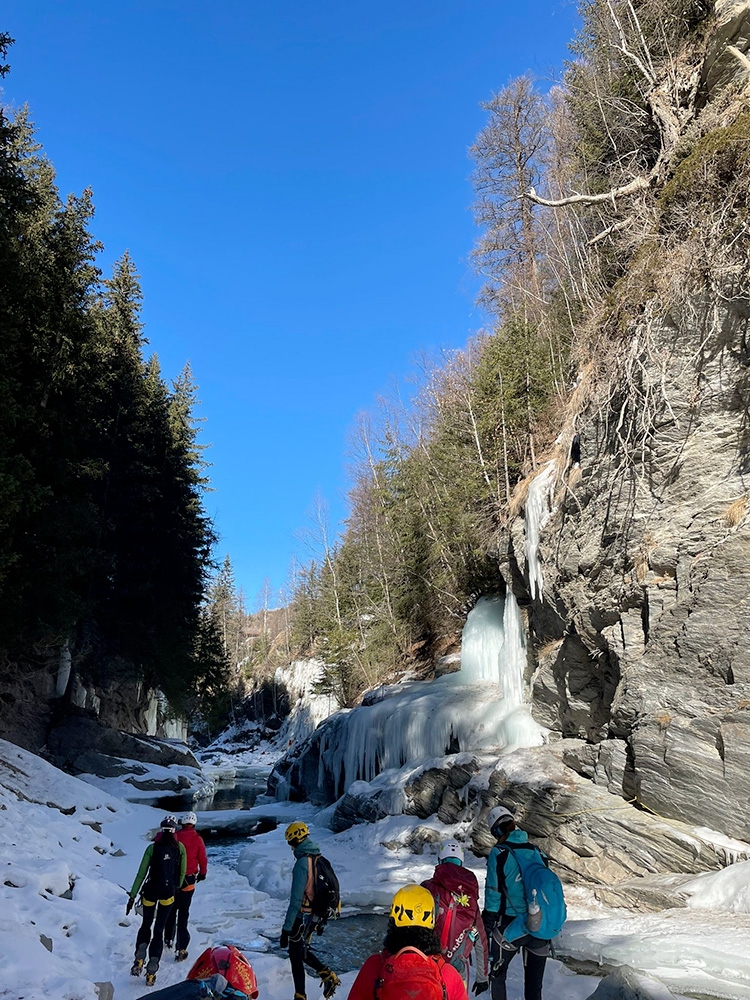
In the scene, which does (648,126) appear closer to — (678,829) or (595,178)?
(595,178)

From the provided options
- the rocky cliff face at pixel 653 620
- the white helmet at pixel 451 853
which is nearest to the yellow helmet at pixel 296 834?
the white helmet at pixel 451 853

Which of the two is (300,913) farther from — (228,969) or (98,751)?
(98,751)

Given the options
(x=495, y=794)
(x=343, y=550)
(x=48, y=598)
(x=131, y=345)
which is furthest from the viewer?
(x=343, y=550)

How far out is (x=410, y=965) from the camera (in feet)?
7.14

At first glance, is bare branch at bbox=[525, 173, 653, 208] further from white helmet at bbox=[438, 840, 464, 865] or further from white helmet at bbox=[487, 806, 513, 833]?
white helmet at bbox=[438, 840, 464, 865]

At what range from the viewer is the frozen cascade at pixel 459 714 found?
13.4m

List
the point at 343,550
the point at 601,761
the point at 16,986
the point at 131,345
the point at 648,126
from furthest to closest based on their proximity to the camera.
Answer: the point at 343,550, the point at 131,345, the point at 648,126, the point at 601,761, the point at 16,986

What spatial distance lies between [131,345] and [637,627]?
23881mm

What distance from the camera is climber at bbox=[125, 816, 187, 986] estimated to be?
18.4ft

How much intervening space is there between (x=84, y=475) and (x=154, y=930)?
13.8m

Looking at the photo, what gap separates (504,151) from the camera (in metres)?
21.9

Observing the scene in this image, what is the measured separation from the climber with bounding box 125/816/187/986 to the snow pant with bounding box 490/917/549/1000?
119 inches

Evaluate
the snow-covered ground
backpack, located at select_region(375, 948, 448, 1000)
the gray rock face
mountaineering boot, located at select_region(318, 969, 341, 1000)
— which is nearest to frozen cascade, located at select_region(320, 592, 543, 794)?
the snow-covered ground

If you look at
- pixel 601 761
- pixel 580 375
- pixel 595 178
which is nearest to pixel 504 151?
pixel 595 178
